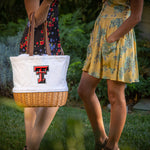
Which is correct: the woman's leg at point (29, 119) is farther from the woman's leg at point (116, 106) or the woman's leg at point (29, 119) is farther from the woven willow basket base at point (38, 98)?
the woman's leg at point (116, 106)

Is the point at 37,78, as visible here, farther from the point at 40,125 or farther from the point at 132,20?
the point at 132,20

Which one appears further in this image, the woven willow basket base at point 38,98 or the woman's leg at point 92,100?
the woman's leg at point 92,100

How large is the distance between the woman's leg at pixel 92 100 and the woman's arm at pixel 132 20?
0.48m

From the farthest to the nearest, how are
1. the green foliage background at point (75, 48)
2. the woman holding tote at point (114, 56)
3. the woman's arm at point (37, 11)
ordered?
the green foliage background at point (75, 48)
the woman holding tote at point (114, 56)
the woman's arm at point (37, 11)

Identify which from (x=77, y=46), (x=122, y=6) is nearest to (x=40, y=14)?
(x=122, y=6)

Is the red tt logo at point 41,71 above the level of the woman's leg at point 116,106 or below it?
above

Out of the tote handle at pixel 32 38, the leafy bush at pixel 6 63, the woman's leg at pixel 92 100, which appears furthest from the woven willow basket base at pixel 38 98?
the leafy bush at pixel 6 63

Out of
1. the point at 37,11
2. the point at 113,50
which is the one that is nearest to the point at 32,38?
the point at 37,11

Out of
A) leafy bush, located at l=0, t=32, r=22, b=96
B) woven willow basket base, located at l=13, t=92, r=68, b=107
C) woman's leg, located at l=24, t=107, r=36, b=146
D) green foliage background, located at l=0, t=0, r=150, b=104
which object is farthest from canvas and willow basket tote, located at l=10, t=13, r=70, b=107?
leafy bush, located at l=0, t=32, r=22, b=96

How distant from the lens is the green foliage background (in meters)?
→ 5.03

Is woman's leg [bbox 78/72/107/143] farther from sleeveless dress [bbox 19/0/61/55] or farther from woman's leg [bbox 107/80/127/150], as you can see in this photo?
sleeveless dress [bbox 19/0/61/55]

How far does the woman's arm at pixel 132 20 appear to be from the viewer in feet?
7.20

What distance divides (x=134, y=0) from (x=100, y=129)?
125cm

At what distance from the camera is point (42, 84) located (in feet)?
6.46
